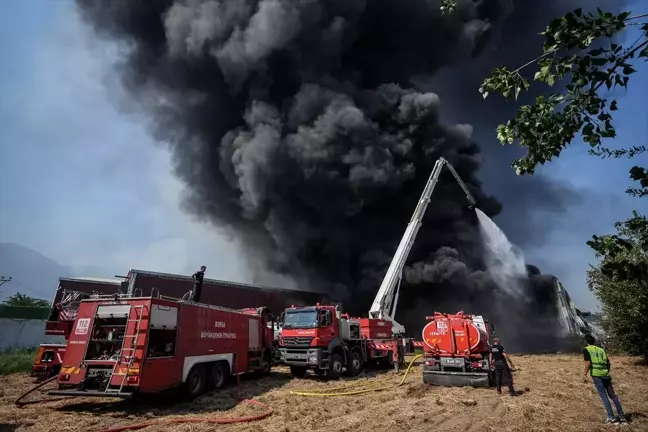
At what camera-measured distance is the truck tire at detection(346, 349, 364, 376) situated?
58.6 feet

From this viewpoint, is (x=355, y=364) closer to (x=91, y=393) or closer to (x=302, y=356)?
(x=302, y=356)

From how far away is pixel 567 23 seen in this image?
10.5ft

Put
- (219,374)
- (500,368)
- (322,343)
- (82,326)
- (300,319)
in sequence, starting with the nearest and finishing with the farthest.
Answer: (82,326) → (500,368) → (219,374) → (322,343) → (300,319)

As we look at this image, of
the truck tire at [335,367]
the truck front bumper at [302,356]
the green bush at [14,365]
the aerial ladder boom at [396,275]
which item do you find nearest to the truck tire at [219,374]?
the truck front bumper at [302,356]

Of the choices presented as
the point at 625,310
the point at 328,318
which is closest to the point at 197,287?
the point at 328,318

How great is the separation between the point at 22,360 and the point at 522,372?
952 inches

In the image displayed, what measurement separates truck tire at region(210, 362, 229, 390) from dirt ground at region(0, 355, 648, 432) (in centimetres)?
53

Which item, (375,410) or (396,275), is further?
(396,275)

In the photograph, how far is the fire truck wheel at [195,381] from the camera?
1170 cm

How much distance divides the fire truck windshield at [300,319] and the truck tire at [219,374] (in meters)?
3.94

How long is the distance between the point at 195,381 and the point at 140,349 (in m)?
2.80

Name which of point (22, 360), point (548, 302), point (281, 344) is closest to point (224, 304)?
point (22, 360)

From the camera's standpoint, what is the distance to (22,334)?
95.2ft

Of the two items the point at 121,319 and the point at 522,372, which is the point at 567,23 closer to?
the point at 121,319
